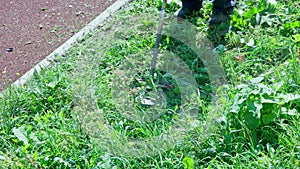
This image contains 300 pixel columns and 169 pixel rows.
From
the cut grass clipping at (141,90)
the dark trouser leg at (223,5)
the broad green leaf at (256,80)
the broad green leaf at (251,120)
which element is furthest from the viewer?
the dark trouser leg at (223,5)

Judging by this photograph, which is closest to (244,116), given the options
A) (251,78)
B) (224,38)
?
(251,78)

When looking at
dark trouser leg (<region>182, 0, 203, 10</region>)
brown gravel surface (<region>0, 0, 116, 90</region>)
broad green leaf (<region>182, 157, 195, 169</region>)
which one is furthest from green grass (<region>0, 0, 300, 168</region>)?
brown gravel surface (<region>0, 0, 116, 90</region>)

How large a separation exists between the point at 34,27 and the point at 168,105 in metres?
2.02

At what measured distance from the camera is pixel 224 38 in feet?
15.0

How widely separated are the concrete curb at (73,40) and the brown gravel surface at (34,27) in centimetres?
11

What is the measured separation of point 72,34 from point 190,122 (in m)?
1.96

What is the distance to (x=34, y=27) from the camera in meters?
5.20

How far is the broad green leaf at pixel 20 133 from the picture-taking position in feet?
11.8

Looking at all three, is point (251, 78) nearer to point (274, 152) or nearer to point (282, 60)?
point (282, 60)

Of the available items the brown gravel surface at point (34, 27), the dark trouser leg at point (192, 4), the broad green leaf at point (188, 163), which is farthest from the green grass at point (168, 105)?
the brown gravel surface at point (34, 27)

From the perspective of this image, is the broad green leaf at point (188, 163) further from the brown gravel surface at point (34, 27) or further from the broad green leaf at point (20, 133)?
the brown gravel surface at point (34, 27)

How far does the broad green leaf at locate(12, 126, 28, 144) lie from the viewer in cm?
360

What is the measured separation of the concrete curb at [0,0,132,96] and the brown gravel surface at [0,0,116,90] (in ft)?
0.36

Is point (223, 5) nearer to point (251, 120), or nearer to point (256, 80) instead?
point (256, 80)
